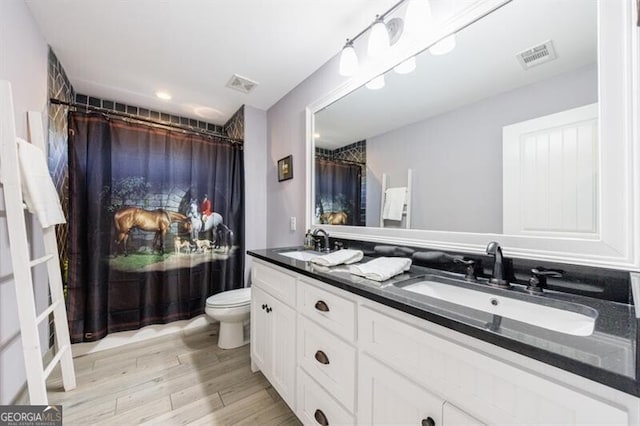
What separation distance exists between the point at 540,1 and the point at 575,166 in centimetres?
61

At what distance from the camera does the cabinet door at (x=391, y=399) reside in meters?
0.68

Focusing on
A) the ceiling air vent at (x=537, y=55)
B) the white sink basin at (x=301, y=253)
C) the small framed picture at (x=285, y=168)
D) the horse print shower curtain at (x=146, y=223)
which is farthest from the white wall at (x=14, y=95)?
the ceiling air vent at (x=537, y=55)

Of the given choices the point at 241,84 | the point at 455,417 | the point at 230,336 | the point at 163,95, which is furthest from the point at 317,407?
the point at 163,95

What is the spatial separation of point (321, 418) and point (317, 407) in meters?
0.04

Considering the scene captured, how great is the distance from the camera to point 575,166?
0.82m

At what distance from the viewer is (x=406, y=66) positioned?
4.36 ft

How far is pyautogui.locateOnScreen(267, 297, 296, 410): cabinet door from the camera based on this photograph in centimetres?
126

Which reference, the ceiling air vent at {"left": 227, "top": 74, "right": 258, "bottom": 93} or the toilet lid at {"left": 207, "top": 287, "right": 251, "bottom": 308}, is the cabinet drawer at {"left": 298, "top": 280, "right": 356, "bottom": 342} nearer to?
the toilet lid at {"left": 207, "top": 287, "right": 251, "bottom": 308}

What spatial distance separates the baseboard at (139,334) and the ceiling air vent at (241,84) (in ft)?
6.98

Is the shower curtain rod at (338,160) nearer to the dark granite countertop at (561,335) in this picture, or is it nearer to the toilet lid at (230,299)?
the dark granite countertop at (561,335)

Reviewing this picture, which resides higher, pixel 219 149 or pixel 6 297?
pixel 219 149

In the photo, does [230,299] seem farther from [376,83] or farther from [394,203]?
[376,83]

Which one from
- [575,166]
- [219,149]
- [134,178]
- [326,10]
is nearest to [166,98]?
[219,149]

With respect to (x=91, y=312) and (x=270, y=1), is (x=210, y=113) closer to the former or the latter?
(x=270, y=1)
